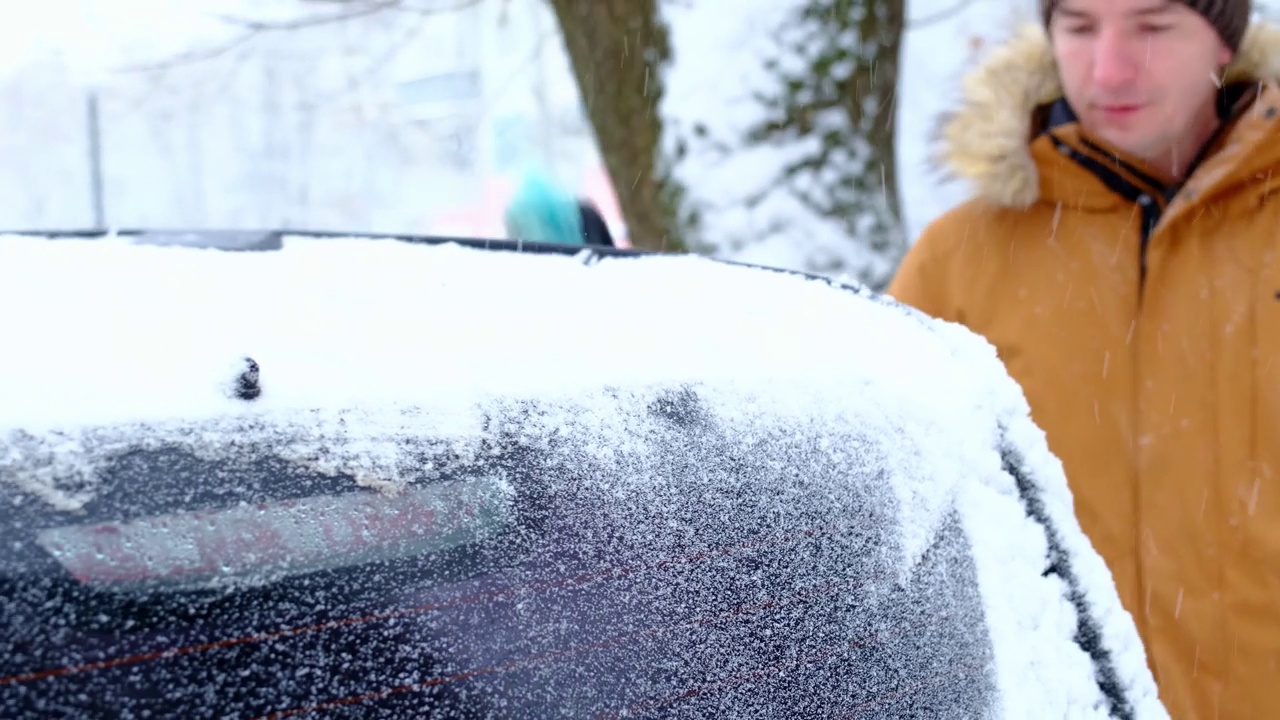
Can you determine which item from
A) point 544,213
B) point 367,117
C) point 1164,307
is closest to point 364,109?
point 367,117

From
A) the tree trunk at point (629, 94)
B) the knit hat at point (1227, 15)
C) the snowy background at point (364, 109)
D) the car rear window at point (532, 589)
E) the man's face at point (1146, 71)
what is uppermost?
the knit hat at point (1227, 15)

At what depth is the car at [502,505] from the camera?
745mm

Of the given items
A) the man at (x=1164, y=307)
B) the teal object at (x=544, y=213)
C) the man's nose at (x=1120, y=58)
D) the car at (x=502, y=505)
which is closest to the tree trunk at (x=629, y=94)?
the teal object at (x=544, y=213)

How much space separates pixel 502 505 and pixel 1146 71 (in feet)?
5.76

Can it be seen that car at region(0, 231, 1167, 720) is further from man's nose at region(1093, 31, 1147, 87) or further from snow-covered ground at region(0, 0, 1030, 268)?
snow-covered ground at region(0, 0, 1030, 268)

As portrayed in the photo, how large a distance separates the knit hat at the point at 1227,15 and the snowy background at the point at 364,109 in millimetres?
733

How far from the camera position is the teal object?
2.82 metres

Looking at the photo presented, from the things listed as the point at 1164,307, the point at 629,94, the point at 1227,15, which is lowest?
the point at 629,94

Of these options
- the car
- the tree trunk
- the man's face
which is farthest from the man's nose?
the tree trunk

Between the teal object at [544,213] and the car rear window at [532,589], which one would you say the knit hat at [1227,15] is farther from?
the car rear window at [532,589]

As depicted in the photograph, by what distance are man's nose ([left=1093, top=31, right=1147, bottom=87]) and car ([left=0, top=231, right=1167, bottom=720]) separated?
1070 millimetres

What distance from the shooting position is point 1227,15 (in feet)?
6.97

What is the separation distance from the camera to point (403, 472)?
840 millimetres

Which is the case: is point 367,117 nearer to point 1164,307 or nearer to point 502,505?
point 1164,307
